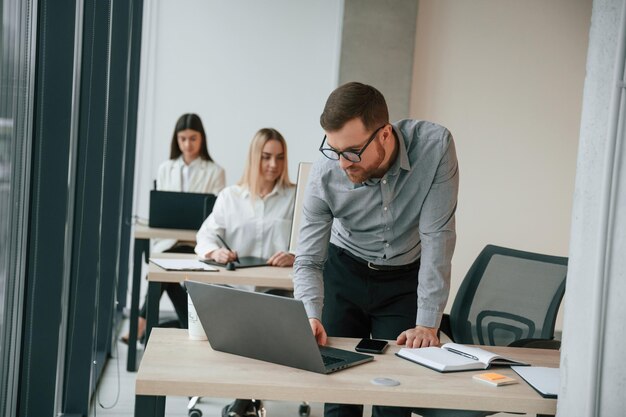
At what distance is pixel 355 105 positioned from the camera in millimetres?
2105

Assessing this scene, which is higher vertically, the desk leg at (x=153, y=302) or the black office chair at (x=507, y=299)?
the black office chair at (x=507, y=299)

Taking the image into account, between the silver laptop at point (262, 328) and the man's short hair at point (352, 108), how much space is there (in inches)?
23.4

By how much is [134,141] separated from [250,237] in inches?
99.1

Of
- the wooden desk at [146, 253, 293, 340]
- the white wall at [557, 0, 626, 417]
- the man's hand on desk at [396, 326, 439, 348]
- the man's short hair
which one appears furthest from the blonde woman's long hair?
the white wall at [557, 0, 626, 417]

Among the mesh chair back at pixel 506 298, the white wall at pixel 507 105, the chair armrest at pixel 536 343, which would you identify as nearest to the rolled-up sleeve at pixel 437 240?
the chair armrest at pixel 536 343

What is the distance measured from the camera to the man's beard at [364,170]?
222 centimetres

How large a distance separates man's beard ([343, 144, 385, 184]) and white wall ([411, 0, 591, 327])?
12.5ft

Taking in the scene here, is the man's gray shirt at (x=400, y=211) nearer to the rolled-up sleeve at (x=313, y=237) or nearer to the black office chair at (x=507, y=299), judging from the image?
the rolled-up sleeve at (x=313, y=237)

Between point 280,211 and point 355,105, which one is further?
point 280,211

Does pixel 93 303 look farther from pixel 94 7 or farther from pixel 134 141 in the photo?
pixel 134 141

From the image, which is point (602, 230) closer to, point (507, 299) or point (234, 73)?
point (507, 299)

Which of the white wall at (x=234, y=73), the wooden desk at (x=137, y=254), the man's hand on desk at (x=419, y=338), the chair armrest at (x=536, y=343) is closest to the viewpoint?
the man's hand on desk at (x=419, y=338)

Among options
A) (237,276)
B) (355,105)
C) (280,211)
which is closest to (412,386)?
(355,105)

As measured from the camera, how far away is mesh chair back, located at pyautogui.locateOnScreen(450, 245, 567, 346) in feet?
9.93
